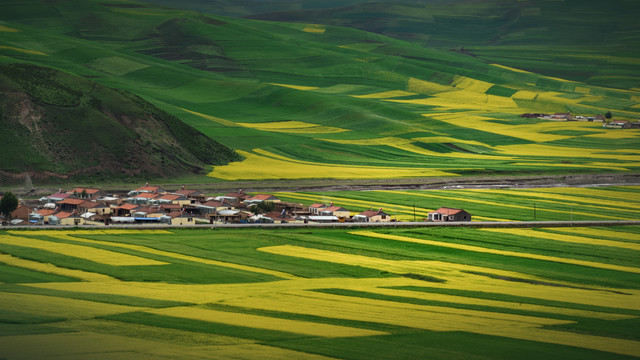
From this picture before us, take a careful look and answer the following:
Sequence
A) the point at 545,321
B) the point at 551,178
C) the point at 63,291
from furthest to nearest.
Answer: the point at 551,178
the point at 63,291
the point at 545,321

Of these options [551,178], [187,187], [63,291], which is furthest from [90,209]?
[551,178]

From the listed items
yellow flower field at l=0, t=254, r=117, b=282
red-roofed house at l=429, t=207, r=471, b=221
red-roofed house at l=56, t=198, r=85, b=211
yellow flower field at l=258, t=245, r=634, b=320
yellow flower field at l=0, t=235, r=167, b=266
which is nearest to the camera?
yellow flower field at l=258, t=245, r=634, b=320

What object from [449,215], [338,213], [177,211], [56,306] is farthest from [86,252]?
[449,215]

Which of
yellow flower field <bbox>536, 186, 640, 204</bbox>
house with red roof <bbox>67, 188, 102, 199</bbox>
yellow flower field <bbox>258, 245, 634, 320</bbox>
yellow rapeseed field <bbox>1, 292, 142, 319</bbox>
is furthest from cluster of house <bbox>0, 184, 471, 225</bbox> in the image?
yellow rapeseed field <bbox>1, 292, 142, 319</bbox>

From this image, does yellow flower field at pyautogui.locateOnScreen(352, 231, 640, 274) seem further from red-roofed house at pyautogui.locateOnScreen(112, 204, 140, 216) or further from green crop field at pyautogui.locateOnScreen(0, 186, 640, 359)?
red-roofed house at pyautogui.locateOnScreen(112, 204, 140, 216)

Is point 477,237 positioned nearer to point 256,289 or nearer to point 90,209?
point 256,289
